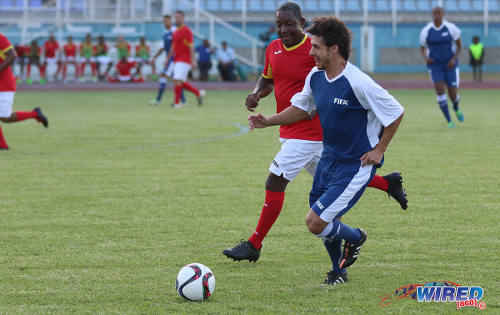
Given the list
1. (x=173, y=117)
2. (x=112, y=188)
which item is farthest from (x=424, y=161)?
(x=173, y=117)

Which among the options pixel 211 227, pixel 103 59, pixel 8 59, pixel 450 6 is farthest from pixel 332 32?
pixel 450 6

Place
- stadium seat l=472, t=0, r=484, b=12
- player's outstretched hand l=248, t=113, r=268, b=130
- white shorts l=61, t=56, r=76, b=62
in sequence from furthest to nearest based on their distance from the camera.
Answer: stadium seat l=472, t=0, r=484, b=12 → white shorts l=61, t=56, r=76, b=62 → player's outstretched hand l=248, t=113, r=268, b=130

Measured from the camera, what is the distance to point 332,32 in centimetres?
495

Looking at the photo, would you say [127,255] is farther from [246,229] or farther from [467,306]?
[467,306]

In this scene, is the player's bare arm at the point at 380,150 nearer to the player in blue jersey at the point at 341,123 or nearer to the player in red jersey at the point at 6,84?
the player in blue jersey at the point at 341,123

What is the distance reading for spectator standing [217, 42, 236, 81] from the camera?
33.5 metres

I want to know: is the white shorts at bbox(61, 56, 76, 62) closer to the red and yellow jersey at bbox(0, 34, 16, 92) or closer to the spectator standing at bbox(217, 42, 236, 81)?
the spectator standing at bbox(217, 42, 236, 81)

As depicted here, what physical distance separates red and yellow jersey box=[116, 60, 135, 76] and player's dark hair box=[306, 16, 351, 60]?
29.0 m

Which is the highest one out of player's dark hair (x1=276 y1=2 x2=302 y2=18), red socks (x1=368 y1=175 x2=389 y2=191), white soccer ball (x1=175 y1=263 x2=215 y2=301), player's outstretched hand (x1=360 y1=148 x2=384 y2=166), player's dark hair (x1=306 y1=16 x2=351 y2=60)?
player's dark hair (x1=276 y1=2 x2=302 y2=18)

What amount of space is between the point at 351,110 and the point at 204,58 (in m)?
28.6

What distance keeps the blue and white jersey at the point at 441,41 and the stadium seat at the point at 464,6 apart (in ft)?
87.0

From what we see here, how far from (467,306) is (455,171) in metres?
5.64

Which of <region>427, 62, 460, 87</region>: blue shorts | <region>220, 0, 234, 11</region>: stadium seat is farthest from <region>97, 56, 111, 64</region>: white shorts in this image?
<region>427, 62, 460, 87</region>: blue shorts

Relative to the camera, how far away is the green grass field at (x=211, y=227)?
5.00 metres
